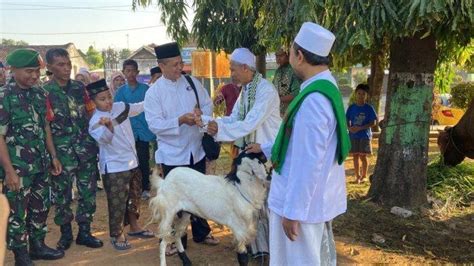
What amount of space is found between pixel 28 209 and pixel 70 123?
0.90m

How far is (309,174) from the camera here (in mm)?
2535

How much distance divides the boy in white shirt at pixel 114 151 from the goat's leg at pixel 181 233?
76 cm

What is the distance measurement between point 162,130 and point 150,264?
1289 millimetres

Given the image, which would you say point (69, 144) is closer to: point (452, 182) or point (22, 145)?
point (22, 145)

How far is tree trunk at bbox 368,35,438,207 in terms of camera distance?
223 inches

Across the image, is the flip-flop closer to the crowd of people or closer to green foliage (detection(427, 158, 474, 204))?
the crowd of people

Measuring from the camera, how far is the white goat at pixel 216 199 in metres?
3.85

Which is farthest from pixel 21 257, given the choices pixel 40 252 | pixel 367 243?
pixel 367 243

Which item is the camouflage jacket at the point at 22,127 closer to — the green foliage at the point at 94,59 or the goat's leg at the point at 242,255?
the goat's leg at the point at 242,255

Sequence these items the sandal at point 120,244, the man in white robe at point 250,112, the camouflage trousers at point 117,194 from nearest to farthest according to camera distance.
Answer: the man in white robe at point 250,112 < the camouflage trousers at point 117,194 < the sandal at point 120,244

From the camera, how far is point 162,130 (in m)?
4.46

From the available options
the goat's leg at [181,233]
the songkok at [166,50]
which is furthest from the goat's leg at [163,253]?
the songkok at [166,50]

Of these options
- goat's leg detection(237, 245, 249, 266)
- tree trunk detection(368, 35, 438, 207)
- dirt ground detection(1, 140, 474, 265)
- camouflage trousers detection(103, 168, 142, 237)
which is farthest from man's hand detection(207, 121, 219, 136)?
tree trunk detection(368, 35, 438, 207)

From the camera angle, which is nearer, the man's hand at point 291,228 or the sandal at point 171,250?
the man's hand at point 291,228
